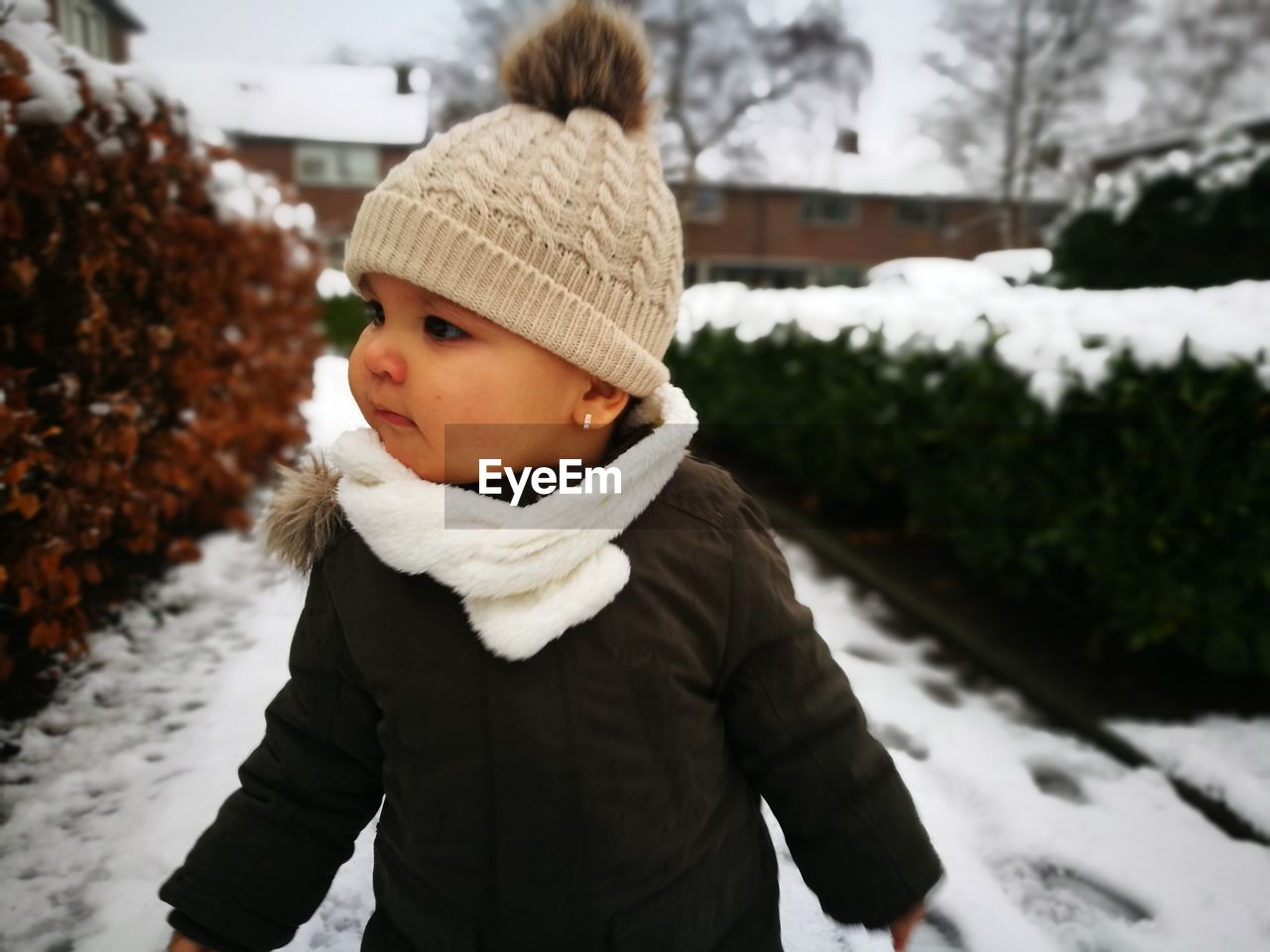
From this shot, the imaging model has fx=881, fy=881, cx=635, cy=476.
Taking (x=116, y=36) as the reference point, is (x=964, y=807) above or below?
below

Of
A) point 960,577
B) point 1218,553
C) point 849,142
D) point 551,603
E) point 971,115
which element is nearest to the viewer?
point 551,603

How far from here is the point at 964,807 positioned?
8.16 feet

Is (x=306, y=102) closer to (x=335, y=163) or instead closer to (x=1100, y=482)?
(x=335, y=163)

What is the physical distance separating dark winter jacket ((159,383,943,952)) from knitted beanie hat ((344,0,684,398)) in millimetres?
212

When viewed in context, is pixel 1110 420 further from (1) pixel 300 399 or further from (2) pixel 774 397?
(1) pixel 300 399

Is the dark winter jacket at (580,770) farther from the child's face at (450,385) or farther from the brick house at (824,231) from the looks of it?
the brick house at (824,231)

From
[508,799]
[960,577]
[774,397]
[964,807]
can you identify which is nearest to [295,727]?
[508,799]

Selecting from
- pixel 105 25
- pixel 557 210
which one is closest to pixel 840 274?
pixel 105 25

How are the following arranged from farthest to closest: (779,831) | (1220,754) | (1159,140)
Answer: (1159,140)
(1220,754)
(779,831)

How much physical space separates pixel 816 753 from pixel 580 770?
0.36 m

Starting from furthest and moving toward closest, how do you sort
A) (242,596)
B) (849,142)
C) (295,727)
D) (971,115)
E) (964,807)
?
(849,142), (971,115), (242,596), (964,807), (295,727)

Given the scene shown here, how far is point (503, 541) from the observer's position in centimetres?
115

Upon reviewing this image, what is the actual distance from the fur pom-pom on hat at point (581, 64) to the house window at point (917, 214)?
35.4 m

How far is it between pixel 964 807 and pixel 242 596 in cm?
282
